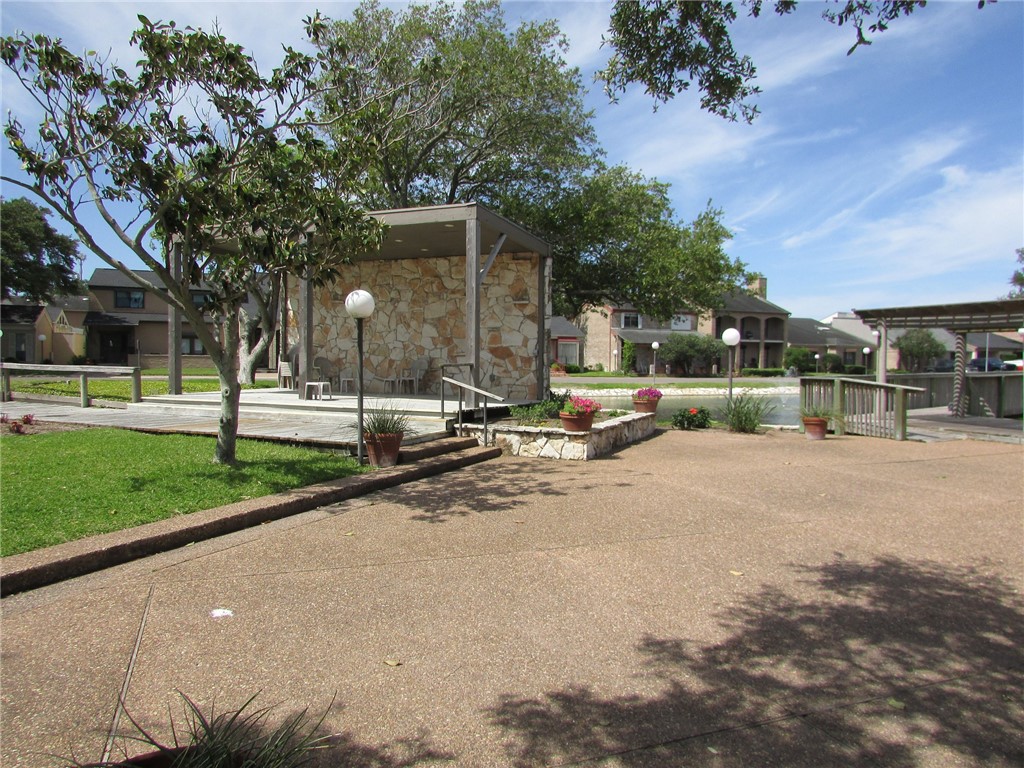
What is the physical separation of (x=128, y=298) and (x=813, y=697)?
45.5 meters

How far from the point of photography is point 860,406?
13055 mm

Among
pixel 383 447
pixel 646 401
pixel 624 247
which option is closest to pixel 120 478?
pixel 383 447

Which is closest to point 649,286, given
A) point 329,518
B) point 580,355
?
point 329,518

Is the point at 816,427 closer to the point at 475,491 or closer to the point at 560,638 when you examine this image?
the point at 475,491

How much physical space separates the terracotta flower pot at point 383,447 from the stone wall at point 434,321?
17.6 feet

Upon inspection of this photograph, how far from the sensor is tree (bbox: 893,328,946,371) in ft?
174

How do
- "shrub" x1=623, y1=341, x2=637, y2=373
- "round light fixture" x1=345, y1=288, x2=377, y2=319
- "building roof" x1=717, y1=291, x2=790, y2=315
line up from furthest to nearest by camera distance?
"building roof" x1=717, y1=291, x2=790, y2=315 < "shrub" x1=623, y1=341, x2=637, y2=373 < "round light fixture" x1=345, y1=288, x2=377, y2=319

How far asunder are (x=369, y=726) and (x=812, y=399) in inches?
517

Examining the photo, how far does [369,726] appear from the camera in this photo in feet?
8.40

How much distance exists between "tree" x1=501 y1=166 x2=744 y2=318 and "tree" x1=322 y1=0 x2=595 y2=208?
1290mm

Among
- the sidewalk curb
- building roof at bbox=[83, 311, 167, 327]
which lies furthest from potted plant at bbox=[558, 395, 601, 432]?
building roof at bbox=[83, 311, 167, 327]

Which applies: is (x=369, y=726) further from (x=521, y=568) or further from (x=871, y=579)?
(x=871, y=579)

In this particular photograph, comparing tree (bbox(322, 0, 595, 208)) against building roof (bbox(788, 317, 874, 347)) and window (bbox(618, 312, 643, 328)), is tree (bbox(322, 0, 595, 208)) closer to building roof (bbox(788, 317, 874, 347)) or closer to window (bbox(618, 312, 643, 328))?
window (bbox(618, 312, 643, 328))

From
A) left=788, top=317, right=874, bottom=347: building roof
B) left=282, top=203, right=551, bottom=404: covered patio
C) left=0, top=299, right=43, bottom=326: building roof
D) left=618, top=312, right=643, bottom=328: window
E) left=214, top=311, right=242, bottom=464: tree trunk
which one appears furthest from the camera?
left=788, top=317, right=874, bottom=347: building roof
